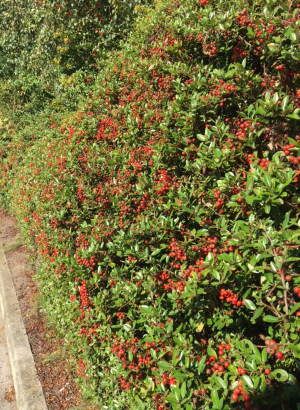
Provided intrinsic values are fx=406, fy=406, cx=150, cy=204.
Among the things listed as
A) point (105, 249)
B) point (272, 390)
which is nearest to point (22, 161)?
point (105, 249)

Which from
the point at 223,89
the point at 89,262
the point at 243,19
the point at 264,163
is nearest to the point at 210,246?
the point at 264,163

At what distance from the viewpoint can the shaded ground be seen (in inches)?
158

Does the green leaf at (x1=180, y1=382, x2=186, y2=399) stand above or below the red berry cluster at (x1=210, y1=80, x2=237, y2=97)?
below

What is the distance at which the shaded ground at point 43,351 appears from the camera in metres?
4.01

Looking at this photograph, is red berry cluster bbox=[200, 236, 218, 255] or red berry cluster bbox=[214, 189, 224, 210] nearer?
red berry cluster bbox=[200, 236, 218, 255]

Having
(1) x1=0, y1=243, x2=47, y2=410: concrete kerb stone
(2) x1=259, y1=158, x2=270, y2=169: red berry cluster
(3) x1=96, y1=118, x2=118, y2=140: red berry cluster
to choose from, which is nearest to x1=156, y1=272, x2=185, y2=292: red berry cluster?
(2) x1=259, y1=158, x2=270, y2=169: red berry cluster

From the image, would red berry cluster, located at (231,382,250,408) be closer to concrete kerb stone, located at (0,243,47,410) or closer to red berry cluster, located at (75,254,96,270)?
red berry cluster, located at (75,254,96,270)

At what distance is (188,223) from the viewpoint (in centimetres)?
326

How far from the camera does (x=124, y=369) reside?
2922 millimetres

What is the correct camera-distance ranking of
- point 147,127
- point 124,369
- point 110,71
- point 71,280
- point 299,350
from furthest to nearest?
point 110,71 → point 147,127 → point 71,280 → point 124,369 → point 299,350

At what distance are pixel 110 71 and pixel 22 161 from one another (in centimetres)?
282

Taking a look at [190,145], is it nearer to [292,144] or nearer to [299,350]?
A: [292,144]

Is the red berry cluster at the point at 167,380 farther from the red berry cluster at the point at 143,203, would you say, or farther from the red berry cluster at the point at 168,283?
the red berry cluster at the point at 143,203

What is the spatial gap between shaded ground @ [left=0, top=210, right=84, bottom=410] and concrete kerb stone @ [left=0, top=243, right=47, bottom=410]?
0.20ft
